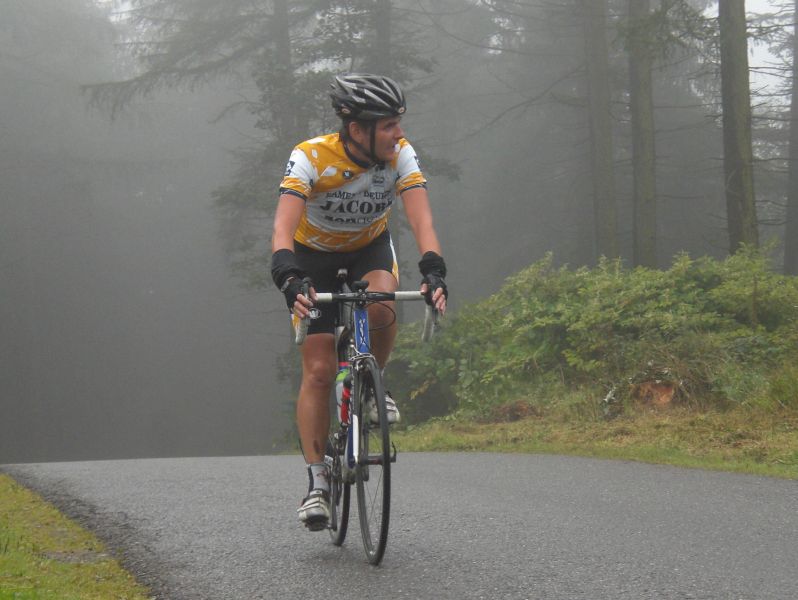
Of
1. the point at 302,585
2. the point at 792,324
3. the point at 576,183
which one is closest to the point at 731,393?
the point at 792,324

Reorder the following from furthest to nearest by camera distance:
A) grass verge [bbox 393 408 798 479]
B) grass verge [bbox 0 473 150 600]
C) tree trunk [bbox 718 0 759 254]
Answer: tree trunk [bbox 718 0 759 254] → grass verge [bbox 393 408 798 479] → grass verge [bbox 0 473 150 600]

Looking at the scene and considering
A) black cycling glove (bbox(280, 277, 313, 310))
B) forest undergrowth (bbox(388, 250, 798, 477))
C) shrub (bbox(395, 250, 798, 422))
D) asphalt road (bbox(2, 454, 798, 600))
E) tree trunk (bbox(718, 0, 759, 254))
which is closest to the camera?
asphalt road (bbox(2, 454, 798, 600))

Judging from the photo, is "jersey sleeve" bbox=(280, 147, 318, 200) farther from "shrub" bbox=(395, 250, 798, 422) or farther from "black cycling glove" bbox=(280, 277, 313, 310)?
"shrub" bbox=(395, 250, 798, 422)

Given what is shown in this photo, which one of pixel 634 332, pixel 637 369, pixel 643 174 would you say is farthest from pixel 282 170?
pixel 637 369

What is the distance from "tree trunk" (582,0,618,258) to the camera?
73.9 feet

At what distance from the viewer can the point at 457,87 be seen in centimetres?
4325

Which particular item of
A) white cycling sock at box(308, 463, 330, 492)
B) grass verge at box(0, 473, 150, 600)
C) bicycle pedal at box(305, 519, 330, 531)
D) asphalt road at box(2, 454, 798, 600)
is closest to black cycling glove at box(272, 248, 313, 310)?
white cycling sock at box(308, 463, 330, 492)

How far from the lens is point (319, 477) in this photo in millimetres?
5285

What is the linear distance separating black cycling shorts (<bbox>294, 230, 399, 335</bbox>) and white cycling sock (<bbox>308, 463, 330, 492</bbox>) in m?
0.68

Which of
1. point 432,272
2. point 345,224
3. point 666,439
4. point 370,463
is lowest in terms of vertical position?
point 666,439

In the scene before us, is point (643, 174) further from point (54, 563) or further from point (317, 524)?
point (54, 563)

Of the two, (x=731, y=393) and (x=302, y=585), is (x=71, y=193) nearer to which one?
(x=731, y=393)

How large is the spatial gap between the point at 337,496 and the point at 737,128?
12.1 m

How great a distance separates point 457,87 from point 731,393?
34.5m
